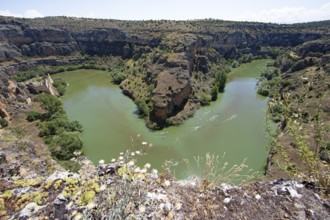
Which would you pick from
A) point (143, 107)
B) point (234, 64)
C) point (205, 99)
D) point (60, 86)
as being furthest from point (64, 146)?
point (234, 64)

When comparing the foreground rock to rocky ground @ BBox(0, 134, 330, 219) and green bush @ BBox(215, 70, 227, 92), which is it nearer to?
rocky ground @ BBox(0, 134, 330, 219)

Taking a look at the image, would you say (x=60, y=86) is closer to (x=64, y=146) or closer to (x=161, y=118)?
(x=161, y=118)

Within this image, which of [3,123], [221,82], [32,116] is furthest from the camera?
[221,82]

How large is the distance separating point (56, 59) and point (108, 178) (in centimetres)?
7019

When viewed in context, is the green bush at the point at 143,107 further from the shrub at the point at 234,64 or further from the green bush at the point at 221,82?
the shrub at the point at 234,64

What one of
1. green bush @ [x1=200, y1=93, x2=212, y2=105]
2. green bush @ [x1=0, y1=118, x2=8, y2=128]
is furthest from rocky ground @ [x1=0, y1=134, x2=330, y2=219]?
green bush @ [x1=200, y1=93, x2=212, y2=105]

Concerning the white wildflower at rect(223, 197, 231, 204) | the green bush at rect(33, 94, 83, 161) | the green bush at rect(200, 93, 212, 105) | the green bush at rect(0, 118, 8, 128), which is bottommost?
the green bush at rect(200, 93, 212, 105)

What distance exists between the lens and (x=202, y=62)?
51.3 m

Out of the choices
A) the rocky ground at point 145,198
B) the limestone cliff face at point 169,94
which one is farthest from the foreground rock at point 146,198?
the limestone cliff face at point 169,94

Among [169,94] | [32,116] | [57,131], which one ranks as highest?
[169,94]

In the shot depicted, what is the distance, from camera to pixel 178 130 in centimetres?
3056

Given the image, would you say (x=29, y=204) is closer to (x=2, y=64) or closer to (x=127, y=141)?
(x=127, y=141)

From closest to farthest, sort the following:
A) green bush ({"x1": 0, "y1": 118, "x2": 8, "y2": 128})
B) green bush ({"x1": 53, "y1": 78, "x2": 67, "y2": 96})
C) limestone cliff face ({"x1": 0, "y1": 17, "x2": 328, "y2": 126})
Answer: green bush ({"x1": 0, "y1": 118, "x2": 8, "y2": 128}) < green bush ({"x1": 53, "y1": 78, "x2": 67, "y2": 96}) < limestone cliff face ({"x1": 0, "y1": 17, "x2": 328, "y2": 126})

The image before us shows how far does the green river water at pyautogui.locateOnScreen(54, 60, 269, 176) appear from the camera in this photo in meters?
25.4
